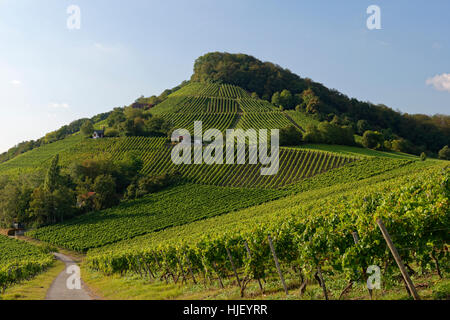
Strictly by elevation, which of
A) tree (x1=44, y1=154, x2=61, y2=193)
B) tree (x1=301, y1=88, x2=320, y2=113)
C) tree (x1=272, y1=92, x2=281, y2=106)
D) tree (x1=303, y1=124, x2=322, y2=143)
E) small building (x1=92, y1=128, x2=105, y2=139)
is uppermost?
tree (x1=272, y1=92, x2=281, y2=106)

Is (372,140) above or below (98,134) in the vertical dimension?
below

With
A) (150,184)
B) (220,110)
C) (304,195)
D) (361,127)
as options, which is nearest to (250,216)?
(304,195)

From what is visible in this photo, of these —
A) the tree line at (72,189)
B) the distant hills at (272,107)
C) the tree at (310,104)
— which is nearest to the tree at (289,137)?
the distant hills at (272,107)

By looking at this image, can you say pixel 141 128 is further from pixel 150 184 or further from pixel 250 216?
pixel 250 216

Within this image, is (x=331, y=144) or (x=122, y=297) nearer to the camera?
(x=122, y=297)

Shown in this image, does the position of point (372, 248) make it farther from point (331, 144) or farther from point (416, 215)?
point (331, 144)

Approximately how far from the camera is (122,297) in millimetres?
12453

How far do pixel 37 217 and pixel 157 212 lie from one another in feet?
70.7

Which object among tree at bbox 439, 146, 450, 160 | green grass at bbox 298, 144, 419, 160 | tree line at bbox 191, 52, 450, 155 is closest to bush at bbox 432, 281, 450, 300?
green grass at bbox 298, 144, 419, 160

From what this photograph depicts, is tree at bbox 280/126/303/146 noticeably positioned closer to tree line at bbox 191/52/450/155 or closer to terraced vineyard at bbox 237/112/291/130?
terraced vineyard at bbox 237/112/291/130

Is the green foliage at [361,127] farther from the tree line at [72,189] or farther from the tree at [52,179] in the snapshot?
the tree at [52,179]
